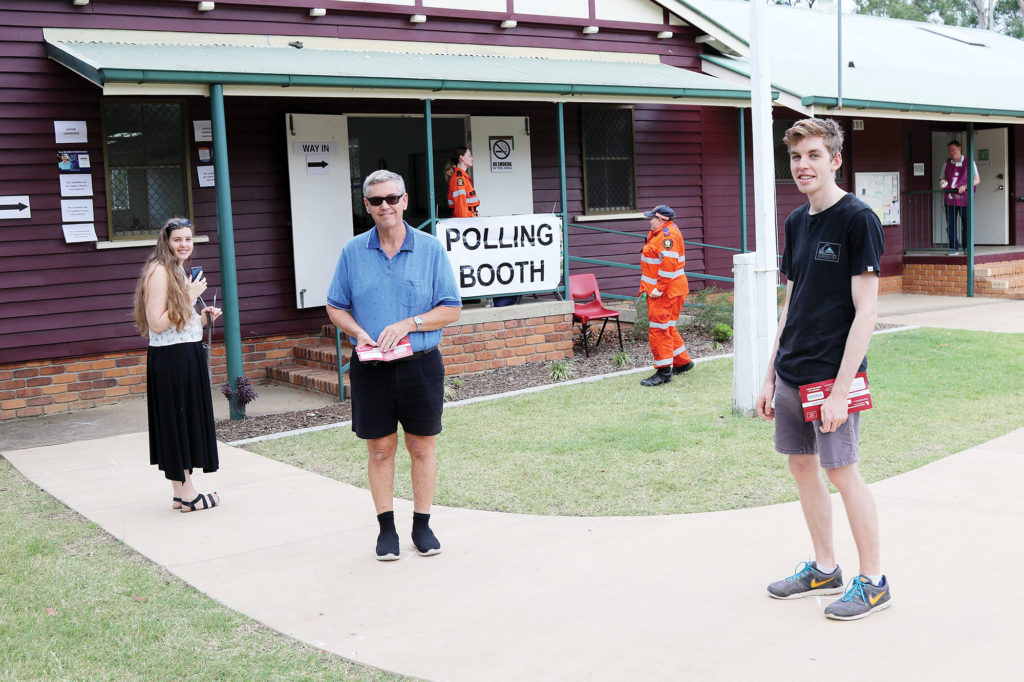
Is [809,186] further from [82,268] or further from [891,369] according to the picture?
[82,268]

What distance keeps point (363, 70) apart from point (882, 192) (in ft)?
35.0

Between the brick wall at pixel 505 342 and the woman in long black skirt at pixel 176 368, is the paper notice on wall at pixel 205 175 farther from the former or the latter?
the woman in long black skirt at pixel 176 368

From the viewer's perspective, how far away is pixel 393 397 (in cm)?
507

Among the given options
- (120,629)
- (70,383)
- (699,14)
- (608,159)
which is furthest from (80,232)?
(699,14)

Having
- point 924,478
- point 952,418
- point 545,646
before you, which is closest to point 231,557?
point 545,646

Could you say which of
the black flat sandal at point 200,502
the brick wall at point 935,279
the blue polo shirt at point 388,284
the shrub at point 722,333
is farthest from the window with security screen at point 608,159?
the blue polo shirt at point 388,284

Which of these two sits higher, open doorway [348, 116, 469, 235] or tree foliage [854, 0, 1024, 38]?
tree foliage [854, 0, 1024, 38]

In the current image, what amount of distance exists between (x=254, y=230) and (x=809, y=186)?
8263mm

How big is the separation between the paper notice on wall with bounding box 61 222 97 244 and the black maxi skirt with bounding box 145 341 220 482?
179 inches

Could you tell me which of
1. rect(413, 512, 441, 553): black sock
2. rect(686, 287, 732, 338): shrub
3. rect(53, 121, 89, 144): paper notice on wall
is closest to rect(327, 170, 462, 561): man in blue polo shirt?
rect(413, 512, 441, 553): black sock

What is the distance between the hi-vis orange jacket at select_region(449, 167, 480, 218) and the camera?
38.5ft

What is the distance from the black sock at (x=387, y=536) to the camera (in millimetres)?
5145

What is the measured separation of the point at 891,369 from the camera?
32.7ft

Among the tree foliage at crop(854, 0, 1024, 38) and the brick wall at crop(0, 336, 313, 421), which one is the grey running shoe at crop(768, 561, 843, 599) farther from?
the tree foliage at crop(854, 0, 1024, 38)
